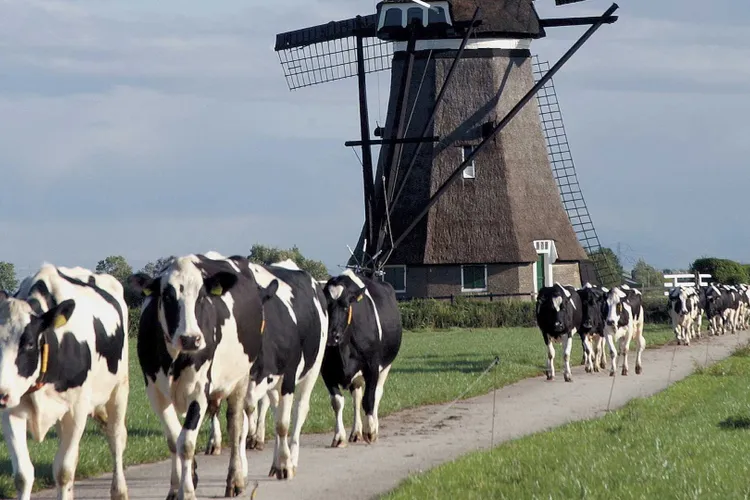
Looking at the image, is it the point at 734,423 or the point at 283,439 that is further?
the point at 734,423

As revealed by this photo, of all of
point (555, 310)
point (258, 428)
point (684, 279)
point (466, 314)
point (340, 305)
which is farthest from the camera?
point (684, 279)

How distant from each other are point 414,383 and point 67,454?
41.9 ft

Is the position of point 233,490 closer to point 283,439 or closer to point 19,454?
point 283,439

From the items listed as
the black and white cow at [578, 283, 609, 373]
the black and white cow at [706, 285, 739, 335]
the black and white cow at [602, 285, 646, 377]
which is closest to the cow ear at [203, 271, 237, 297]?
the black and white cow at [602, 285, 646, 377]

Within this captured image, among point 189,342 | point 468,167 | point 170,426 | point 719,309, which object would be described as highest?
point 468,167

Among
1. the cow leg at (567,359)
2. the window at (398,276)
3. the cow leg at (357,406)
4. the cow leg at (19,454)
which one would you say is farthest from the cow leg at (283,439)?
the window at (398,276)

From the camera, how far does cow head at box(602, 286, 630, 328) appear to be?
83.6 ft

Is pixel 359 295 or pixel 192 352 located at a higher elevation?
pixel 359 295

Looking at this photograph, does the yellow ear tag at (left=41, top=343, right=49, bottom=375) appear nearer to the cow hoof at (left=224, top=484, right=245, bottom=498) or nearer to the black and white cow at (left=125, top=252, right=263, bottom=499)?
the black and white cow at (left=125, top=252, right=263, bottom=499)

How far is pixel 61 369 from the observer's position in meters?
9.68

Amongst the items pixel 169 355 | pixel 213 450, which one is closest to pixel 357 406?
pixel 213 450

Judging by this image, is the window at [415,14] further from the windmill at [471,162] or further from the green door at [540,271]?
the green door at [540,271]

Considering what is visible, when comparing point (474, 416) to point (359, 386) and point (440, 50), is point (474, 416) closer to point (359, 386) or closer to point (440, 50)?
point (359, 386)

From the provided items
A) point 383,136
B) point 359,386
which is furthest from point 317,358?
point 383,136
